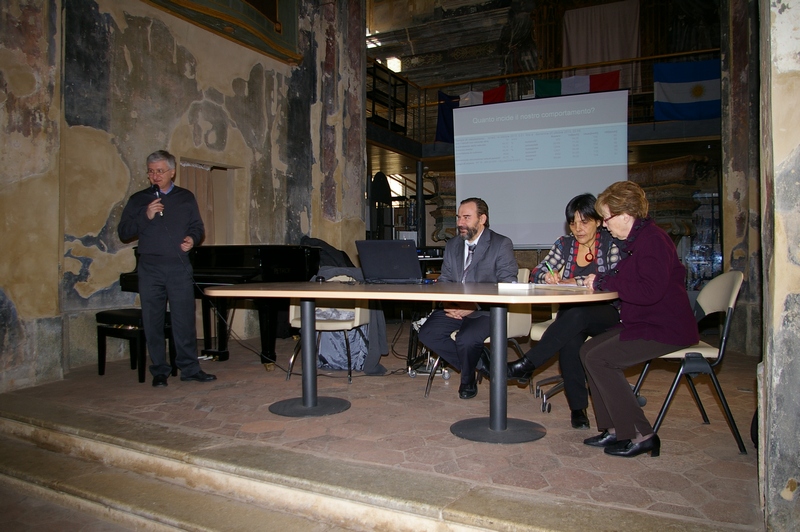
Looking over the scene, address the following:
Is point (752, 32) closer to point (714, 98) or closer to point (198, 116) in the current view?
point (714, 98)

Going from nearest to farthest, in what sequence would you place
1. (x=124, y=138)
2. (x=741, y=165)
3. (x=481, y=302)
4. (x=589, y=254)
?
(x=481, y=302)
(x=589, y=254)
(x=124, y=138)
(x=741, y=165)

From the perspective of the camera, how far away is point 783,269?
76.6 inches

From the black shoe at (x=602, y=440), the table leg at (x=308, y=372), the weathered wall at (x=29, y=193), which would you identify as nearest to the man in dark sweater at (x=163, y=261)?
the weathered wall at (x=29, y=193)

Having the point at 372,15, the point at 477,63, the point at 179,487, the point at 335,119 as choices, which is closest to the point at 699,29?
the point at 477,63

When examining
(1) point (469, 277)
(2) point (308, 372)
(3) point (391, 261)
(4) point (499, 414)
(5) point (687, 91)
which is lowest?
(4) point (499, 414)

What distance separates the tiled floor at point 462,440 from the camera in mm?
2316

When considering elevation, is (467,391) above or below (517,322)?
below

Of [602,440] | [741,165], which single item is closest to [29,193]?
[602,440]

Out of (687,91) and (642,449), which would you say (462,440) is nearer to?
(642,449)

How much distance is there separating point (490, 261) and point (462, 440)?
135cm

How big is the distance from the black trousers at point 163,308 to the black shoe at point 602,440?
9.58 feet

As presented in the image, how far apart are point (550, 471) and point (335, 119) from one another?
20.0 feet

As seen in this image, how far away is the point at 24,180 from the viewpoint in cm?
420

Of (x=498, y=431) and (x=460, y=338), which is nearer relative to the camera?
(x=498, y=431)
